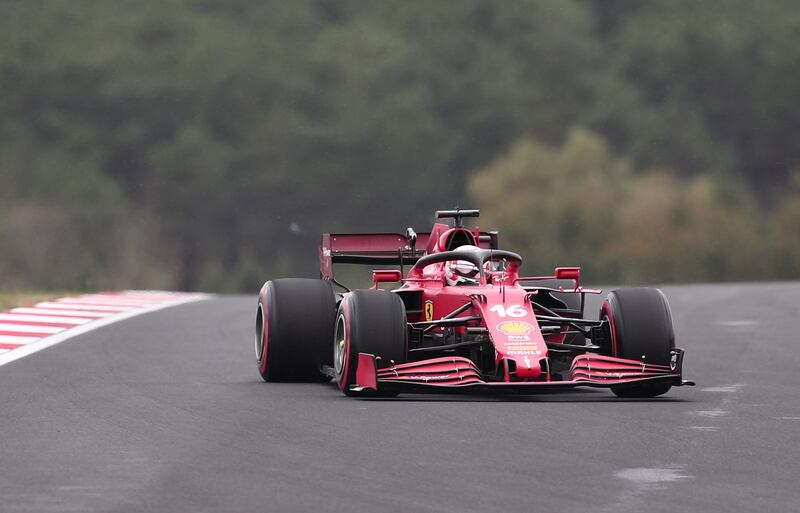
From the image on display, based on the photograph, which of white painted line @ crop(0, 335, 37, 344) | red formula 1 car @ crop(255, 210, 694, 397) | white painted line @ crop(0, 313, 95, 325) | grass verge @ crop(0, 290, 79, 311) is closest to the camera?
red formula 1 car @ crop(255, 210, 694, 397)

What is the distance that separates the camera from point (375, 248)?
14398 millimetres

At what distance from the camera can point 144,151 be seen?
55062mm

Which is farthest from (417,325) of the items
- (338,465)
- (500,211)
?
(500,211)

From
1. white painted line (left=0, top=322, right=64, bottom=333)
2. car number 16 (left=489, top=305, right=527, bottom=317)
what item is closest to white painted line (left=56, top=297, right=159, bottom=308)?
white painted line (left=0, top=322, right=64, bottom=333)

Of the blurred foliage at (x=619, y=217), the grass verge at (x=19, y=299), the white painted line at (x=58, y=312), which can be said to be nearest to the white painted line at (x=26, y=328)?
the white painted line at (x=58, y=312)

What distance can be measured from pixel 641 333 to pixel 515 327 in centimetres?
106

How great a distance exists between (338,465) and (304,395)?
3681 mm

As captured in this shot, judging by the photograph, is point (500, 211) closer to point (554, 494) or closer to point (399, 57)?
point (399, 57)

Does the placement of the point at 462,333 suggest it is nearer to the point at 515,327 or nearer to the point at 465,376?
the point at 515,327

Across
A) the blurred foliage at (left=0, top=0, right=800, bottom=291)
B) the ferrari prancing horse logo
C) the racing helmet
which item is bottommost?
the ferrari prancing horse logo

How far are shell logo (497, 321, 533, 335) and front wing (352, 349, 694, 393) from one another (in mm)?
343

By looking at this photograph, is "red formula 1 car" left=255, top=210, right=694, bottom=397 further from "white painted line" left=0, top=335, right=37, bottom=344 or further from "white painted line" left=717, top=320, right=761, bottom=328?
"white painted line" left=717, top=320, right=761, bottom=328

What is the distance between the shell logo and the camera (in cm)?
1112

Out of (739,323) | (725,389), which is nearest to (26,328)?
(725,389)
